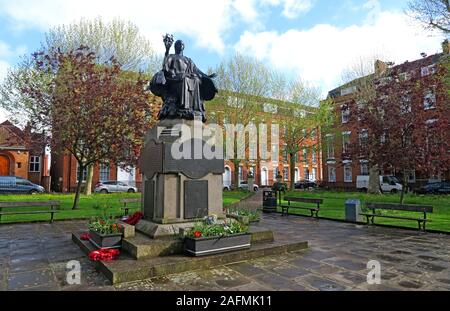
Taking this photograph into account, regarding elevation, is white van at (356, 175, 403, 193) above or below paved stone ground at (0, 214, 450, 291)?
above

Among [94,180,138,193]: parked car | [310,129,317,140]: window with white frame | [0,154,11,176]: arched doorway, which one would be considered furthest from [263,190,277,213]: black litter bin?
[0,154,11,176]: arched doorway

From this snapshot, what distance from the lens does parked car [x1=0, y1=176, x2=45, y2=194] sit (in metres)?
24.7

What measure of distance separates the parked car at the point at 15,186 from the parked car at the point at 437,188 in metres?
33.3

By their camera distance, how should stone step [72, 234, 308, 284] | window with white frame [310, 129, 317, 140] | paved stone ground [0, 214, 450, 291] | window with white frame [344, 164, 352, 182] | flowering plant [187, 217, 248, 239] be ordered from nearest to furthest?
paved stone ground [0, 214, 450, 291] < stone step [72, 234, 308, 284] < flowering plant [187, 217, 248, 239] < window with white frame [310, 129, 317, 140] < window with white frame [344, 164, 352, 182]

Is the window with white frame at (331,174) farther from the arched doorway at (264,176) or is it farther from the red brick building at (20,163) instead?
the red brick building at (20,163)

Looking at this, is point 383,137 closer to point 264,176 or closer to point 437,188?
point 437,188

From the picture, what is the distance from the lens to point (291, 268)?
17.2 feet

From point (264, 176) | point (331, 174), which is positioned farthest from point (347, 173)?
point (264, 176)

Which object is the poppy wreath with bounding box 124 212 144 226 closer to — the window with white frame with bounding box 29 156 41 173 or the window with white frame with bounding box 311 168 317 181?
the window with white frame with bounding box 29 156 41 173

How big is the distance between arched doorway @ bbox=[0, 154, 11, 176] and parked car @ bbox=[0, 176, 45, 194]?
7.60 m

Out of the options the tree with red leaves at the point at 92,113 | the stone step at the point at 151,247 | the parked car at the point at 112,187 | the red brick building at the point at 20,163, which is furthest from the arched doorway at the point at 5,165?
the stone step at the point at 151,247

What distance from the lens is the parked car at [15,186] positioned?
2468 centimetres

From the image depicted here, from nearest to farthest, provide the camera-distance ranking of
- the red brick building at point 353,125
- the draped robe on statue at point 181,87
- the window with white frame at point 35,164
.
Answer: the draped robe on statue at point 181,87
the red brick building at point 353,125
the window with white frame at point 35,164

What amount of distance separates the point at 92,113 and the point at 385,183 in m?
30.5
